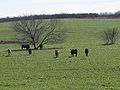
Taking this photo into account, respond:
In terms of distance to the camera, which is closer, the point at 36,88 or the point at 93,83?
the point at 36,88

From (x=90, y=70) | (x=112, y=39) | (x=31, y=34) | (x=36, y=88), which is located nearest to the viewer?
(x=36, y=88)

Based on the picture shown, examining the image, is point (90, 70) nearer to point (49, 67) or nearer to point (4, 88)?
point (49, 67)

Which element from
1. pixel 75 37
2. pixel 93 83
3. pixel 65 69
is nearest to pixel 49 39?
pixel 75 37

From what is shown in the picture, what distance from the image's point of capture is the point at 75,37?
7838 cm

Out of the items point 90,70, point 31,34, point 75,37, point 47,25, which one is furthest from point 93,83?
point 75,37

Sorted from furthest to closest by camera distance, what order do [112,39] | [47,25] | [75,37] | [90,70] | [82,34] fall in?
1. [82,34]
2. [75,37]
3. [112,39]
4. [47,25]
5. [90,70]

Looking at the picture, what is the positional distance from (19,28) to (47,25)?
18.1 ft

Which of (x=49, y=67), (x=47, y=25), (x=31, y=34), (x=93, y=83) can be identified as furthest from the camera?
(x=47, y=25)

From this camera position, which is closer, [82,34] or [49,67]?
[49,67]

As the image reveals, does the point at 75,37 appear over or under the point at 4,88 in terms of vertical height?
under

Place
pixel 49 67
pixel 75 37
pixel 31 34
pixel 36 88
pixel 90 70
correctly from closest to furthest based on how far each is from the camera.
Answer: pixel 36 88
pixel 90 70
pixel 49 67
pixel 31 34
pixel 75 37

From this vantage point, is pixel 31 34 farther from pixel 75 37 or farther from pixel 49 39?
pixel 75 37

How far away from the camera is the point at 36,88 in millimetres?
12828

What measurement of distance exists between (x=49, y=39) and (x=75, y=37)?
2583 centimetres
